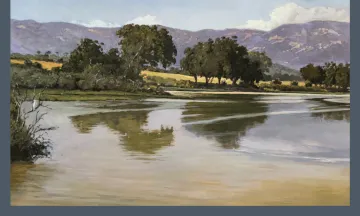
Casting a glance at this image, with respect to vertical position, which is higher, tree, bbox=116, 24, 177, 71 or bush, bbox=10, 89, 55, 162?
tree, bbox=116, 24, 177, 71

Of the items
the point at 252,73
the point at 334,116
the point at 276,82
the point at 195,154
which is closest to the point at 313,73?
the point at 276,82

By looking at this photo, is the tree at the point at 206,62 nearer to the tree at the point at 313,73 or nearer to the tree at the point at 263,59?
the tree at the point at 263,59

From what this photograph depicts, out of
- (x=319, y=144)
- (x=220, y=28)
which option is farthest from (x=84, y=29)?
(x=319, y=144)

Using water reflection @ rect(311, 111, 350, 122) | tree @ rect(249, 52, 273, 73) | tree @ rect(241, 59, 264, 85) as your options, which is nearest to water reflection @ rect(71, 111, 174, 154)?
tree @ rect(241, 59, 264, 85)

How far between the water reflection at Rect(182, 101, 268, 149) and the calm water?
0.01 m

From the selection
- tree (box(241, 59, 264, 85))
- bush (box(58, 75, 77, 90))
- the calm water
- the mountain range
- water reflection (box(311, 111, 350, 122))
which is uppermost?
the mountain range

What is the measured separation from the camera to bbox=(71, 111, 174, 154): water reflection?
4602mm

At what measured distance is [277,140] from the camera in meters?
4.60

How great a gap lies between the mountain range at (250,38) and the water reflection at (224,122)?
0.55 m

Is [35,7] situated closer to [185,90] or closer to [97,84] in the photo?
[97,84]

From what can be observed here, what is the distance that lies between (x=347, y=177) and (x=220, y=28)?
1907mm

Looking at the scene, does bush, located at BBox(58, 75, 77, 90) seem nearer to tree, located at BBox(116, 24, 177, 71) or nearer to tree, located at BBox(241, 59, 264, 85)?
tree, located at BBox(116, 24, 177, 71)

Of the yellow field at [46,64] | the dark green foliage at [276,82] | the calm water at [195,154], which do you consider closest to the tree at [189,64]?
the calm water at [195,154]

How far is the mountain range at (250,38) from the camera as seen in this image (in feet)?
15.6
